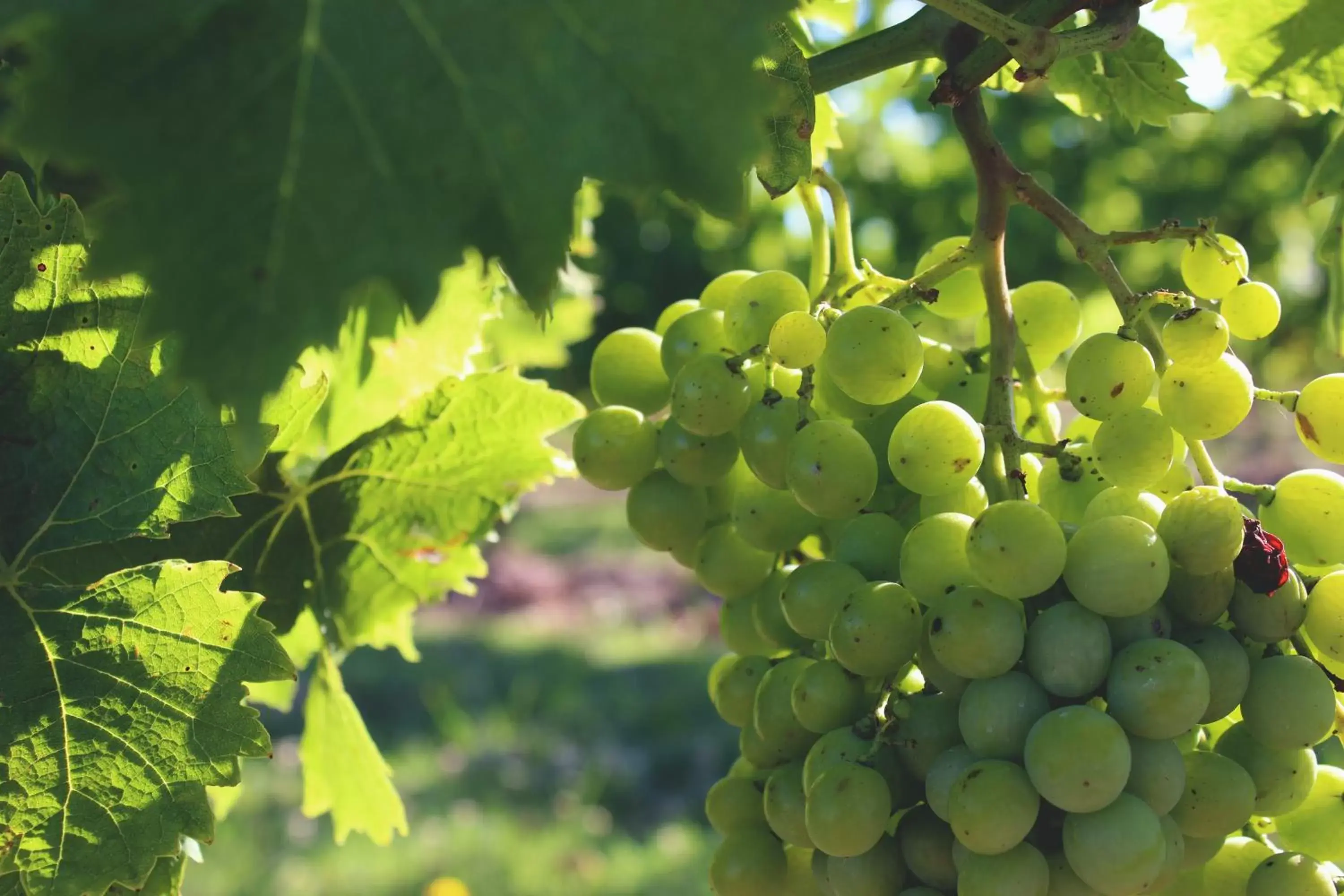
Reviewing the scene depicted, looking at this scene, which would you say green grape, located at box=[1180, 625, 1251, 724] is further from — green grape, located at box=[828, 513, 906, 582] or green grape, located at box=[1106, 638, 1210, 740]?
green grape, located at box=[828, 513, 906, 582]

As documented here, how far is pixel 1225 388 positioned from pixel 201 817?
512 mm

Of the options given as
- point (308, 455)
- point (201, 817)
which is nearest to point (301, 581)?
point (308, 455)

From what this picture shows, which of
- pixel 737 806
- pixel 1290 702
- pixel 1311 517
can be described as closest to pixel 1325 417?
pixel 1311 517

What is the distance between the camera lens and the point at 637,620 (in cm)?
641

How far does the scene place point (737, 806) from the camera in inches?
26.6

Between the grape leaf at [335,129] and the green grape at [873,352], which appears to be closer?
the grape leaf at [335,129]

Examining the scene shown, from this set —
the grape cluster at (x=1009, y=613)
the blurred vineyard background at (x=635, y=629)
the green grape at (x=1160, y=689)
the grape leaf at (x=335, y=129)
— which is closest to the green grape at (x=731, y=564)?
the grape cluster at (x=1009, y=613)

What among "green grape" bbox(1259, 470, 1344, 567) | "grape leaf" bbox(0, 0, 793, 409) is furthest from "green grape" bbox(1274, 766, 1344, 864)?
"grape leaf" bbox(0, 0, 793, 409)

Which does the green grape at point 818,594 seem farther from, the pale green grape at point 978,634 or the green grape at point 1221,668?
the green grape at point 1221,668

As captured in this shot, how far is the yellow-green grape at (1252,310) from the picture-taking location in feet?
2.09

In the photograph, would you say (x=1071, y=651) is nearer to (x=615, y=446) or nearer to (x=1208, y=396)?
(x=1208, y=396)

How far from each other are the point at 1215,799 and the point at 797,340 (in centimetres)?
29

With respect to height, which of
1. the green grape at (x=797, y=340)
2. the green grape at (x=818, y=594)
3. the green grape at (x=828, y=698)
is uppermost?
A: the green grape at (x=797, y=340)

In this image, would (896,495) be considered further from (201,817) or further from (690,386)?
(201,817)
